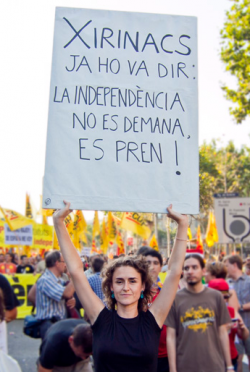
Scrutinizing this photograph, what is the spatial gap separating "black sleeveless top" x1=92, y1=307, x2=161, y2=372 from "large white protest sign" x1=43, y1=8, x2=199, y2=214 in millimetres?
641

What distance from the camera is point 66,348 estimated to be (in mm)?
5016

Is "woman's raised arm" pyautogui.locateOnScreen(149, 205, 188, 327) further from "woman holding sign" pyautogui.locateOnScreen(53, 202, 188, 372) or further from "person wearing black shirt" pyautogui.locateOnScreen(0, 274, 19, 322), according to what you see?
"person wearing black shirt" pyautogui.locateOnScreen(0, 274, 19, 322)

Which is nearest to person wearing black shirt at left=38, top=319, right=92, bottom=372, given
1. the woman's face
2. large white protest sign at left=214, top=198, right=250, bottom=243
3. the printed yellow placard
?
the woman's face

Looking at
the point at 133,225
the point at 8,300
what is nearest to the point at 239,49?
the point at 133,225

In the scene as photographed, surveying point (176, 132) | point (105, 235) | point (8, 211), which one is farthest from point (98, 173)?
point (105, 235)

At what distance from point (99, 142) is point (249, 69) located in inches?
526

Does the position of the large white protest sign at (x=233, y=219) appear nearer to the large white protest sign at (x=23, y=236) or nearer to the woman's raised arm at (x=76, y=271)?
the woman's raised arm at (x=76, y=271)

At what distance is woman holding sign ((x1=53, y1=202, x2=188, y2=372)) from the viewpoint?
110 inches

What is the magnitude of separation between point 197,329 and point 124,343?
2.04 meters

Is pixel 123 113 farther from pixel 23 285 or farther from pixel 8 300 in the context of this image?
pixel 23 285

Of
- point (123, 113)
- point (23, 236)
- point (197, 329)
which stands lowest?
point (197, 329)

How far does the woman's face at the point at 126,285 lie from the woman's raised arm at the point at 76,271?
122mm

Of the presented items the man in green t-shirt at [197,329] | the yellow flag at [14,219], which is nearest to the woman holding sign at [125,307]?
the man in green t-shirt at [197,329]

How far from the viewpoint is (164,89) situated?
3344 mm
